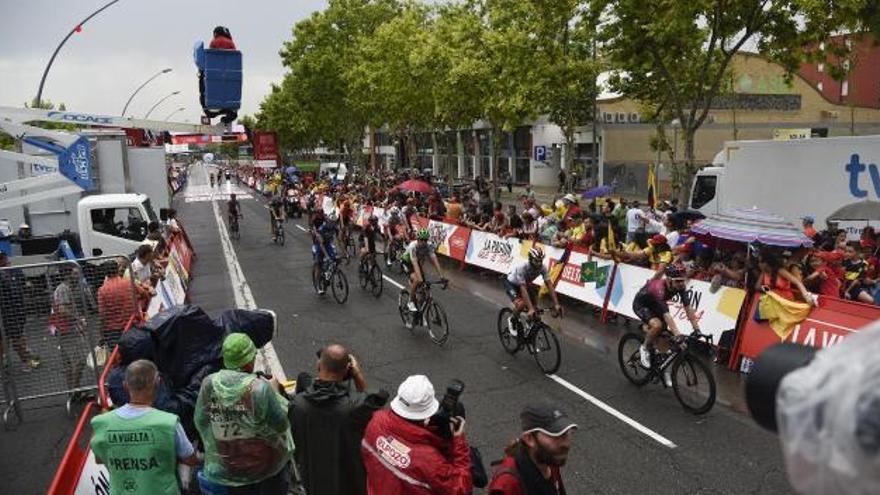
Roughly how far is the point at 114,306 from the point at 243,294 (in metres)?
6.67

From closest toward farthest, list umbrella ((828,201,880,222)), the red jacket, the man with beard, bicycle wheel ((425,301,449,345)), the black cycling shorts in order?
the man with beard
the red jacket
the black cycling shorts
bicycle wheel ((425,301,449,345))
umbrella ((828,201,880,222))

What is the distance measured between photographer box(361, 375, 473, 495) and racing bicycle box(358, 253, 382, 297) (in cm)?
1115

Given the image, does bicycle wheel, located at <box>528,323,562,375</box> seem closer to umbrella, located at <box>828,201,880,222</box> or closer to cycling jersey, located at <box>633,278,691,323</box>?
cycling jersey, located at <box>633,278,691,323</box>

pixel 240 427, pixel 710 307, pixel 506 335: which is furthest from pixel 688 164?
pixel 240 427

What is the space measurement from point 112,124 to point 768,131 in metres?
44.2

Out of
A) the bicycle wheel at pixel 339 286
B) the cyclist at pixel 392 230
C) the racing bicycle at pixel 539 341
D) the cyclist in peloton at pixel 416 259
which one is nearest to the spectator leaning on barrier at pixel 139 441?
the racing bicycle at pixel 539 341

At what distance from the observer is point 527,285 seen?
30.8 feet

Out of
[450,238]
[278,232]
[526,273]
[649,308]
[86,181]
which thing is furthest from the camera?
[278,232]

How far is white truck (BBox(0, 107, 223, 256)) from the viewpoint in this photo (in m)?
12.0

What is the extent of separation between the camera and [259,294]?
15070 mm

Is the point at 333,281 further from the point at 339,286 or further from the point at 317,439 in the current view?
the point at 317,439

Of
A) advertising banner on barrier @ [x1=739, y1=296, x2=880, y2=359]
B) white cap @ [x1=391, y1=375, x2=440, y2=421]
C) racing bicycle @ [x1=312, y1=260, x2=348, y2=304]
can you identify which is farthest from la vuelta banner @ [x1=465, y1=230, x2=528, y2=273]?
white cap @ [x1=391, y1=375, x2=440, y2=421]

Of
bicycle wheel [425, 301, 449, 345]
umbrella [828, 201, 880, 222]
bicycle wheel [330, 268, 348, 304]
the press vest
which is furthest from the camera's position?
bicycle wheel [330, 268, 348, 304]

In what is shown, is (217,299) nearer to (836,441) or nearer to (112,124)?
(112,124)
